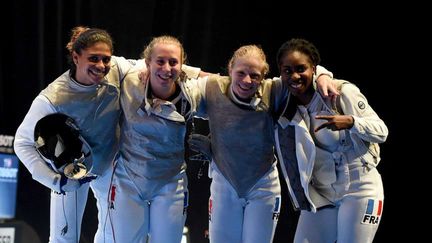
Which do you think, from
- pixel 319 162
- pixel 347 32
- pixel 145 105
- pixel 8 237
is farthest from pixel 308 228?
pixel 347 32

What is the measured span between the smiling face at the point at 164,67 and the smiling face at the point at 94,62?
0.59ft

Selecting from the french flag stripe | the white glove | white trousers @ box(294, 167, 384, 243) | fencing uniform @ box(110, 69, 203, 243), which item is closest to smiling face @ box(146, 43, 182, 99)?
fencing uniform @ box(110, 69, 203, 243)

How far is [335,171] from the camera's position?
2512mm

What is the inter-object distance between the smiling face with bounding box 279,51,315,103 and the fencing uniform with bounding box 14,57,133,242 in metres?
0.69

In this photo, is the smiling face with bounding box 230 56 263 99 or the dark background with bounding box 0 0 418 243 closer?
the smiling face with bounding box 230 56 263 99

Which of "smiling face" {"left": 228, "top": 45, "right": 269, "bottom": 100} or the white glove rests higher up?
"smiling face" {"left": 228, "top": 45, "right": 269, "bottom": 100}

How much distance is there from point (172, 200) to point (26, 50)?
1700mm

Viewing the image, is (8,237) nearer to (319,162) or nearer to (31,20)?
(31,20)

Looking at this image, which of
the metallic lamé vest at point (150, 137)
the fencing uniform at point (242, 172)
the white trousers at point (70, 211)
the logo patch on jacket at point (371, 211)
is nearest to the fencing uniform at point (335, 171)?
the logo patch on jacket at point (371, 211)

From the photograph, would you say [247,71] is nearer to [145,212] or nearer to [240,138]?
[240,138]

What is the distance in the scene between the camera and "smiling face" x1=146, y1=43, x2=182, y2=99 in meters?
2.44

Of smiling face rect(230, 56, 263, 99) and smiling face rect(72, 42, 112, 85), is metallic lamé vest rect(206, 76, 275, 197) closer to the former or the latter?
smiling face rect(230, 56, 263, 99)

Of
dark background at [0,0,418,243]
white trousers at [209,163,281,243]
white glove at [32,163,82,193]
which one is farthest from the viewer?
dark background at [0,0,418,243]

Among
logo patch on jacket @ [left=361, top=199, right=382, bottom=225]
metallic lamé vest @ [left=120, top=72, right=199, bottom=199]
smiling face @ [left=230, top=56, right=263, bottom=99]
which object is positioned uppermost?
smiling face @ [left=230, top=56, right=263, bottom=99]
